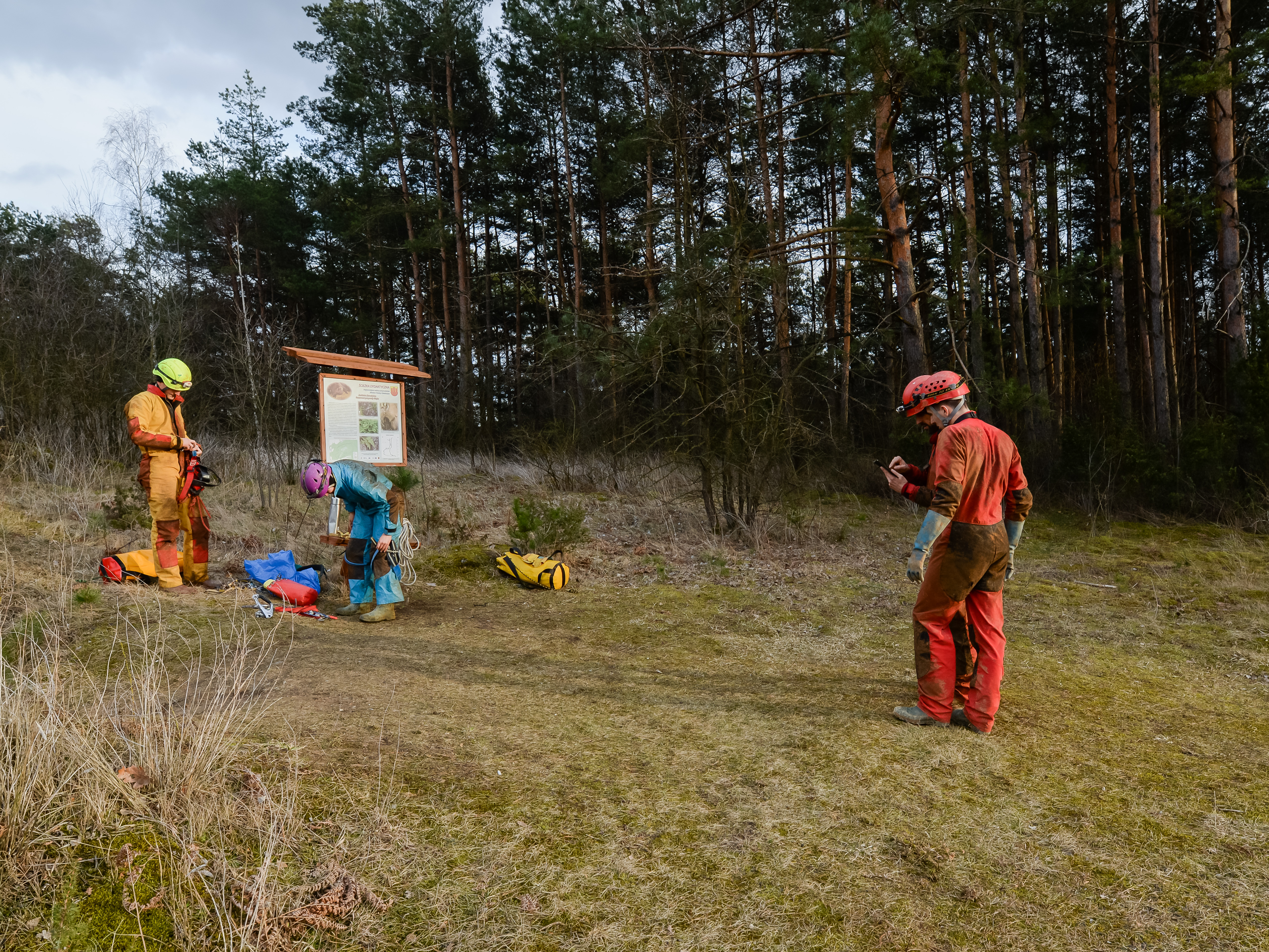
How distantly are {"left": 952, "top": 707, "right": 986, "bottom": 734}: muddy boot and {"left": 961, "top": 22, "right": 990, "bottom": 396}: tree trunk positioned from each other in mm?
8492

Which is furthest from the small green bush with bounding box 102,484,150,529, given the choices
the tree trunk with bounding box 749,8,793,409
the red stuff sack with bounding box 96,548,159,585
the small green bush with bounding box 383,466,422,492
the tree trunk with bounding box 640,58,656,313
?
the tree trunk with bounding box 749,8,793,409

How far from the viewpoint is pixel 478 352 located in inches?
970

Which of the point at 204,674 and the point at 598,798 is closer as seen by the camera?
the point at 598,798

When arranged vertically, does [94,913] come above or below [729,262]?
below

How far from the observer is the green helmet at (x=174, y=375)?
6336mm

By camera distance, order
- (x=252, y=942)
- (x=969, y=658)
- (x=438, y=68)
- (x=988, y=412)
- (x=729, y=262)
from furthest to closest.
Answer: (x=438, y=68), (x=988, y=412), (x=729, y=262), (x=969, y=658), (x=252, y=942)

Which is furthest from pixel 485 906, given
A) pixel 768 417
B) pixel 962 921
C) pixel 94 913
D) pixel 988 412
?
pixel 988 412

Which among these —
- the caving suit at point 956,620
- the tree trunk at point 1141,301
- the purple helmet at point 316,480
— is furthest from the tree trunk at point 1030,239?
the purple helmet at point 316,480

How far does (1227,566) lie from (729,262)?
20.4 feet

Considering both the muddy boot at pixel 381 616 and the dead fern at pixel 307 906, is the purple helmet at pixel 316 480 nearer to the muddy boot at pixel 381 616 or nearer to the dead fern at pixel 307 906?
the muddy boot at pixel 381 616

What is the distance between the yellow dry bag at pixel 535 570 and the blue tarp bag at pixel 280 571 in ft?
5.81

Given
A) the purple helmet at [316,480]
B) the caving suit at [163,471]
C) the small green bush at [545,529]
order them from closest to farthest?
the purple helmet at [316,480] < the caving suit at [163,471] < the small green bush at [545,529]

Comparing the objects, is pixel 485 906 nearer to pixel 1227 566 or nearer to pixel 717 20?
pixel 1227 566

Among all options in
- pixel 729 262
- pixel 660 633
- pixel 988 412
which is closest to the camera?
pixel 660 633
